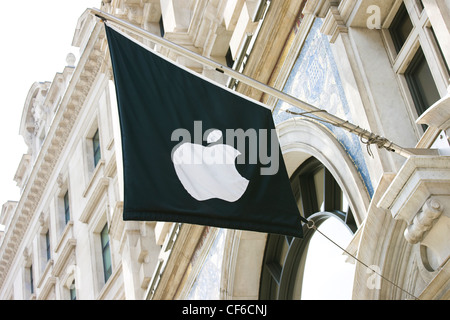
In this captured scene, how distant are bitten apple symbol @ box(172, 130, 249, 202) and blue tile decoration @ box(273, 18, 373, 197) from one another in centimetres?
170

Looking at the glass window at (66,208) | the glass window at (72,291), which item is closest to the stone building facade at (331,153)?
the glass window at (72,291)

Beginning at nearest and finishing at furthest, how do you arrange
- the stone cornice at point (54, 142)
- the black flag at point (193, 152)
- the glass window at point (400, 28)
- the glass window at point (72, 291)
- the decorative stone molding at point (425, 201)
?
the decorative stone molding at point (425, 201)
the black flag at point (193, 152)
the glass window at point (400, 28)
the glass window at point (72, 291)
the stone cornice at point (54, 142)

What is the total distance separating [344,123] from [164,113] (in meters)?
1.88

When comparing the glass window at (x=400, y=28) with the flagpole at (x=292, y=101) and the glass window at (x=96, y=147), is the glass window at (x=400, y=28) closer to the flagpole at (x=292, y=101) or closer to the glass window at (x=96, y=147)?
the flagpole at (x=292, y=101)

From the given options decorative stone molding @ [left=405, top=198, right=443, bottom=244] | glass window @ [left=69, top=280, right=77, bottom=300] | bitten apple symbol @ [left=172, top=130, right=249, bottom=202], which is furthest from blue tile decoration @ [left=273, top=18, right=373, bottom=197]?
glass window @ [left=69, top=280, right=77, bottom=300]

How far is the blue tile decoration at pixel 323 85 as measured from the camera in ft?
30.5

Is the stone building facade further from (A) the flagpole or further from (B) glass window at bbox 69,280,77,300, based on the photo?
(B) glass window at bbox 69,280,77,300

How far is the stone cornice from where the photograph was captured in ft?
85.0

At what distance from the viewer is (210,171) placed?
8.11 m

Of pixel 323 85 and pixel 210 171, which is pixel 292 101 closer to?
pixel 210 171

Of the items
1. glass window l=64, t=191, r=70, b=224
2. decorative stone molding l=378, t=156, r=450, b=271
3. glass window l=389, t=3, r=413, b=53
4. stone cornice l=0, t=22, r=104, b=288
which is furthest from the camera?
glass window l=64, t=191, r=70, b=224

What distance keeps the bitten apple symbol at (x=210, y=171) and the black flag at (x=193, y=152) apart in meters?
0.01

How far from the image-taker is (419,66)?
28.9 feet
